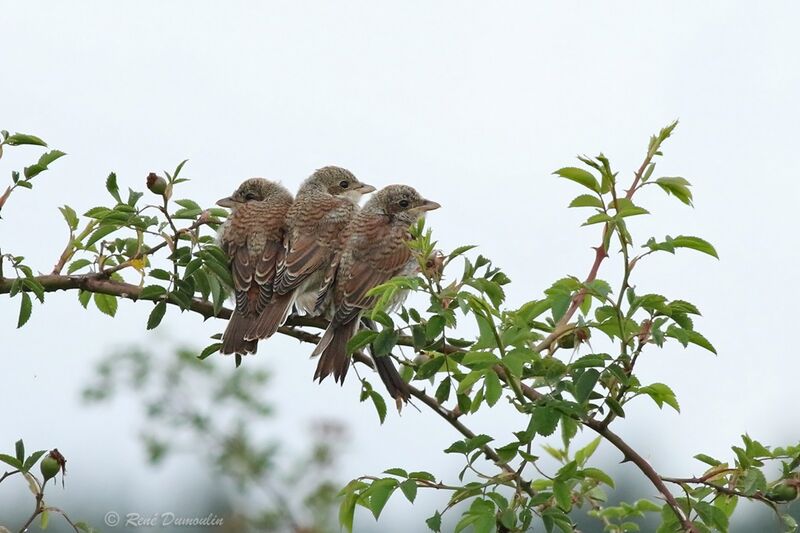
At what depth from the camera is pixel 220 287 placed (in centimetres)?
368

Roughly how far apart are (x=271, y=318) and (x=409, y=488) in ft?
5.14

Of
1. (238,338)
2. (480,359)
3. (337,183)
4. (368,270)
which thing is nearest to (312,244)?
(368,270)

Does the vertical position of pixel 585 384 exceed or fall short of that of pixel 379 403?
it exceeds it

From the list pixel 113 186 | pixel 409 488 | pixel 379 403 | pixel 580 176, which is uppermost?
pixel 580 176

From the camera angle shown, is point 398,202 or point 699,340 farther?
point 398,202

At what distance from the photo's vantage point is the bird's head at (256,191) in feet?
18.6

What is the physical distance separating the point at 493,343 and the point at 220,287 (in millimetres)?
1095

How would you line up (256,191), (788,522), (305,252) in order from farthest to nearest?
(256,191), (305,252), (788,522)

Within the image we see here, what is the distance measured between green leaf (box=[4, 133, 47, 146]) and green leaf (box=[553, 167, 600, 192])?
4.86ft

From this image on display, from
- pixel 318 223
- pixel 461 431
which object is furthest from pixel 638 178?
pixel 318 223

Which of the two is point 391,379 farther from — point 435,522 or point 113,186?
point 113,186

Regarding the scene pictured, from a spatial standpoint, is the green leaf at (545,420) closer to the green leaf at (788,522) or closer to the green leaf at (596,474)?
the green leaf at (596,474)

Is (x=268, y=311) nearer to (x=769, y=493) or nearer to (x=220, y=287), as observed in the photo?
(x=220, y=287)

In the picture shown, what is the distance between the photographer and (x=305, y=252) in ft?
16.3
